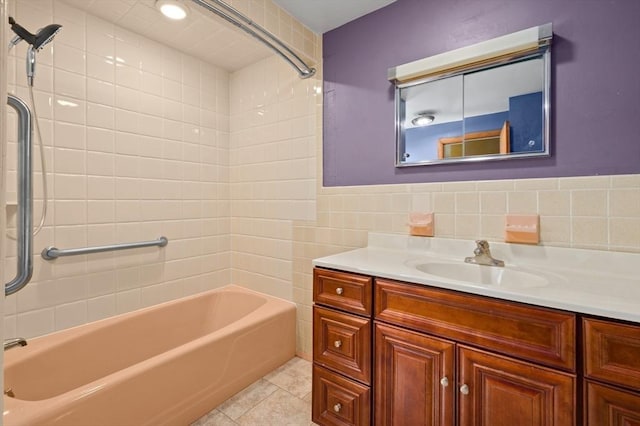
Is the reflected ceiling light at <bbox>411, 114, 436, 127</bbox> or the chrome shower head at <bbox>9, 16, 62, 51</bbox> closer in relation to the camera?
the chrome shower head at <bbox>9, 16, 62, 51</bbox>

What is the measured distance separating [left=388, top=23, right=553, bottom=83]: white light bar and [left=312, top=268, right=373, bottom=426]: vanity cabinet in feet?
3.55

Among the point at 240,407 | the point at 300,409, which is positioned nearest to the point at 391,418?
the point at 300,409

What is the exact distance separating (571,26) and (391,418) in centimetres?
171

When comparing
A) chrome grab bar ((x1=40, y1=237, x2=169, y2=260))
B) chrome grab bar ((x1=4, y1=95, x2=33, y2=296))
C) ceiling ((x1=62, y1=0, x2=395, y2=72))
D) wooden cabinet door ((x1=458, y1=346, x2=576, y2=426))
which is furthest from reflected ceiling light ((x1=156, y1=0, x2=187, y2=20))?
wooden cabinet door ((x1=458, y1=346, x2=576, y2=426))

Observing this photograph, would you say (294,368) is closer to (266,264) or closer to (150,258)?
(266,264)

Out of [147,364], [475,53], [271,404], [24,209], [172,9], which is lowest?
[271,404]

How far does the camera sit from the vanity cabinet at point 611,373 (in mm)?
700

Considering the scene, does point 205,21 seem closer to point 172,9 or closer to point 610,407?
point 172,9

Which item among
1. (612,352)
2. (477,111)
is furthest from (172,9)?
(612,352)

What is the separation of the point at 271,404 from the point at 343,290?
0.84 metres

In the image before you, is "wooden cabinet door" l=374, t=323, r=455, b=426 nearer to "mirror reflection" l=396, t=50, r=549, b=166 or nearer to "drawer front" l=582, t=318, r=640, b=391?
"drawer front" l=582, t=318, r=640, b=391

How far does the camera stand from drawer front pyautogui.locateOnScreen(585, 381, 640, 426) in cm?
70

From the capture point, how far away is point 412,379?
3.41ft

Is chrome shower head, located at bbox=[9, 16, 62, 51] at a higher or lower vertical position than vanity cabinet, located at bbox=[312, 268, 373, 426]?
higher
